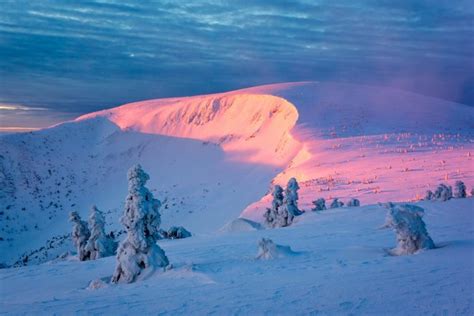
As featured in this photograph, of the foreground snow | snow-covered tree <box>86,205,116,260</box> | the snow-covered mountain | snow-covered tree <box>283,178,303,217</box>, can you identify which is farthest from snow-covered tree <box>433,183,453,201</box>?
snow-covered tree <box>86,205,116,260</box>

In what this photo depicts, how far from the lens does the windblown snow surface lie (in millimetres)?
8414

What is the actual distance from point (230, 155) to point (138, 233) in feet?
150

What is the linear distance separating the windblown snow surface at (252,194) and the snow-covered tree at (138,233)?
0.88 meters

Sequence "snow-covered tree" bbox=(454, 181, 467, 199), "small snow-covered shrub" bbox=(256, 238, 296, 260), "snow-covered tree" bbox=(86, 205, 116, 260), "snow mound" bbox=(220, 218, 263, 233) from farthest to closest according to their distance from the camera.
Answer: "snow mound" bbox=(220, 218, 263, 233), "snow-covered tree" bbox=(454, 181, 467, 199), "snow-covered tree" bbox=(86, 205, 116, 260), "small snow-covered shrub" bbox=(256, 238, 296, 260)

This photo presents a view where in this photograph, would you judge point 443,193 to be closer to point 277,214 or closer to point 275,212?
point 277,214

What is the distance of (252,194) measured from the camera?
4269cm

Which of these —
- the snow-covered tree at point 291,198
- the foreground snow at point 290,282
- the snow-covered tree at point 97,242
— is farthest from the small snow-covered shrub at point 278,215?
the snow-covered tree at point 97,242

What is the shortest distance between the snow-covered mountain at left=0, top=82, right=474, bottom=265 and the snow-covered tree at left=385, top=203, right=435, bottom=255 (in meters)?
12.2

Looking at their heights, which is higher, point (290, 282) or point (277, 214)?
point (290, 282)

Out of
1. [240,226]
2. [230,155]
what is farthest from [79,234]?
[230,155]

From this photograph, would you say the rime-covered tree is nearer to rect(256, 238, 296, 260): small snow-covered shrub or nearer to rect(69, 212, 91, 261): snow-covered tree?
rect(69, 212, 91, 261): snow-covered tree

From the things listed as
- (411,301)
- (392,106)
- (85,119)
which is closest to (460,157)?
(411,301)

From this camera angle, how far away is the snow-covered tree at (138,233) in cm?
1179

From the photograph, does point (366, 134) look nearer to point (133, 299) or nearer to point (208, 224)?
point (208, 224)
